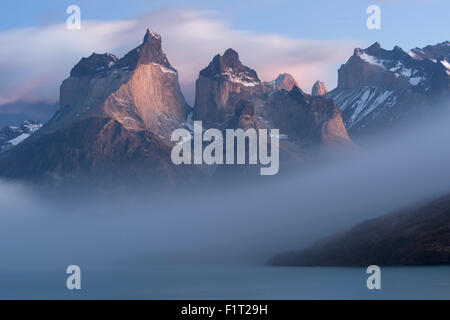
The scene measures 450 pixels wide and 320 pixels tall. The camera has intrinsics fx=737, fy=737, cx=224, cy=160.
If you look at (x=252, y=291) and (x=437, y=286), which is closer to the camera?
(x=437, y=286)

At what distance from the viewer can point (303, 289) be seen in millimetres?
193000
